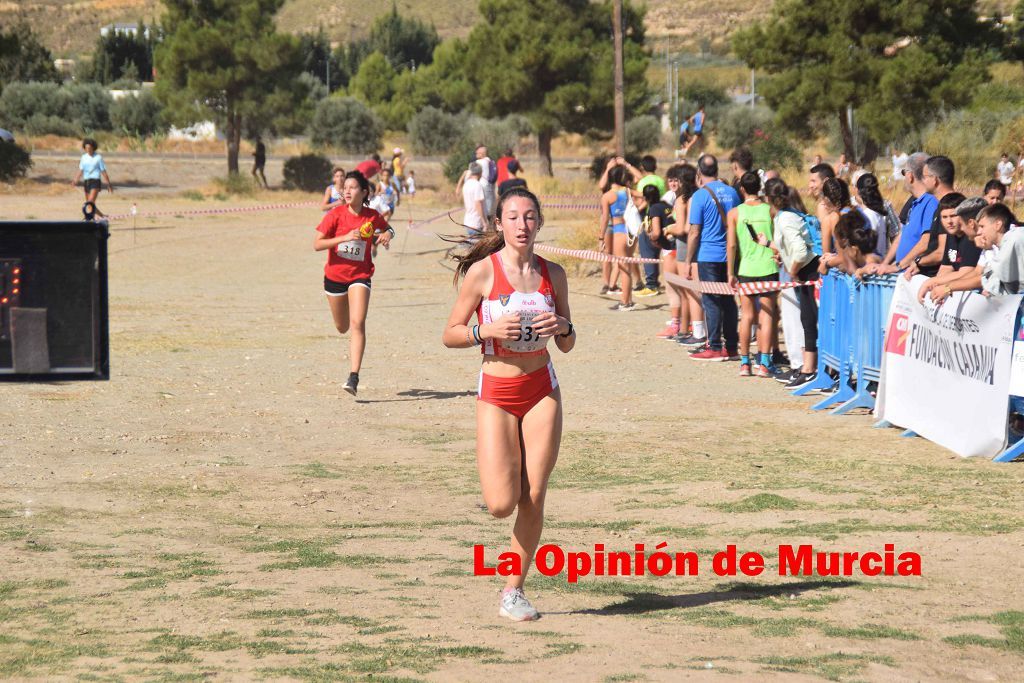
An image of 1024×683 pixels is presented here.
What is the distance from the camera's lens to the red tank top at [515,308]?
6.18m

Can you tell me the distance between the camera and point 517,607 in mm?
6215

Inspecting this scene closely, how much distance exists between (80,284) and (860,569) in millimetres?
4418

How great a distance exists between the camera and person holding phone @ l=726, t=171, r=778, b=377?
520 inches

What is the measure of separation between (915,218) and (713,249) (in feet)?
11.5

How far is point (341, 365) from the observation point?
1476cm

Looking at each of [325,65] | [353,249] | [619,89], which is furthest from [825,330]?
[325,65]

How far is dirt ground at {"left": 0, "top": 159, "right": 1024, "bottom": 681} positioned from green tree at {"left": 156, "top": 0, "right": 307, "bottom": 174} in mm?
33364

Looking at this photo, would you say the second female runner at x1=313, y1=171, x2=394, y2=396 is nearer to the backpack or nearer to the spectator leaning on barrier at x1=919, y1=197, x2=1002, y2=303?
the backpack

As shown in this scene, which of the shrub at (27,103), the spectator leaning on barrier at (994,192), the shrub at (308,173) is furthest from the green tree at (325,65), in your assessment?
the spectator leaning on barrier at (994,192)

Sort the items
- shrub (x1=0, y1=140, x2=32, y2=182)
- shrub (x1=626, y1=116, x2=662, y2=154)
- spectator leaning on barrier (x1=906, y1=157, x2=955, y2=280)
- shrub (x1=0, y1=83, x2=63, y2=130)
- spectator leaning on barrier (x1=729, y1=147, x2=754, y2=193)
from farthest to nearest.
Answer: shrub (x1=0, y1=83, x2=63, y2=130) → shrub (x1=626, y1=116, x2=662, y2=154) → shrub (x1=0, y1=140, x2=32, y2=182) → spectator leaning on barrier (x1=729, y1=147, x2=754, y2=193) → spectator leaning on barrier (x1=906, y1=157, x2=955, y2=280)

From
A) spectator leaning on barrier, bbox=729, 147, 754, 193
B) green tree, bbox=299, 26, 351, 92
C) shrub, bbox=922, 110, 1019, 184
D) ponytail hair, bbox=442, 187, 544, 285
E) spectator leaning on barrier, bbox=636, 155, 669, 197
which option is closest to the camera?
ponytail hair, bbox=442, 187, 544, 285

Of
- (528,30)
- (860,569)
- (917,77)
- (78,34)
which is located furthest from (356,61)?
(860,569)

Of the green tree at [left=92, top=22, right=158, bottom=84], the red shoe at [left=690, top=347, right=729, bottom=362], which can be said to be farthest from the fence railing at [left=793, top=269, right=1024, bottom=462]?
the green tree at [left=92, top=22, right=158, bottom=84]

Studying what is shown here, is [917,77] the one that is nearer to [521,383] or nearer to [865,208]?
[865,208]
